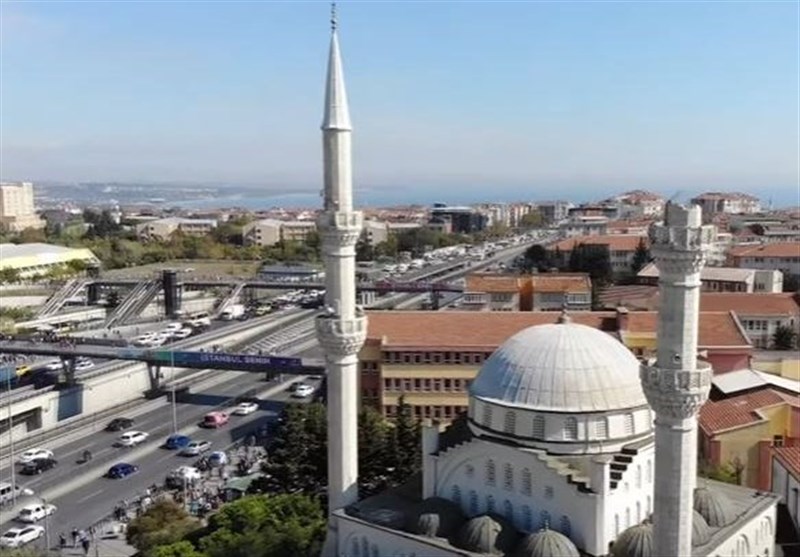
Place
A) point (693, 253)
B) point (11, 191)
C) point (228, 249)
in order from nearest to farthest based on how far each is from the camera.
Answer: point (693, 253) → point (228, 249) → point (11, 191)

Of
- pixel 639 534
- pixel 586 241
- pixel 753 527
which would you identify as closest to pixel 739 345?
pixel 753 527

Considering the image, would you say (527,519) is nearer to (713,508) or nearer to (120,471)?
(713,508)

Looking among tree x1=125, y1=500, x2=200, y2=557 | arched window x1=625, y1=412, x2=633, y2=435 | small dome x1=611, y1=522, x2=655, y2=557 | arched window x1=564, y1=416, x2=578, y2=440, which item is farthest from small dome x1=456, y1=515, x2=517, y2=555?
tree x1=125, y1=500, x2=200, y2=557

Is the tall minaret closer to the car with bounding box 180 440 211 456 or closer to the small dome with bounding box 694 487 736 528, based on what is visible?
the small dome with bounding box 694 487 736 528

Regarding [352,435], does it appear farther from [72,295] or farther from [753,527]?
[72,295]

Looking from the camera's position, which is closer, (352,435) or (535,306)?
(352,435)

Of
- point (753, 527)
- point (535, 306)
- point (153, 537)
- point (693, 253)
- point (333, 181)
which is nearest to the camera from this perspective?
point (693, 253)

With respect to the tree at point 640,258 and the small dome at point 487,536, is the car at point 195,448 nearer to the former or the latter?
the small dome at point 487,536

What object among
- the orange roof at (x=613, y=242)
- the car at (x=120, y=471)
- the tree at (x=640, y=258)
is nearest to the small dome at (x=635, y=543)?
the car at (x=120, y=471)
